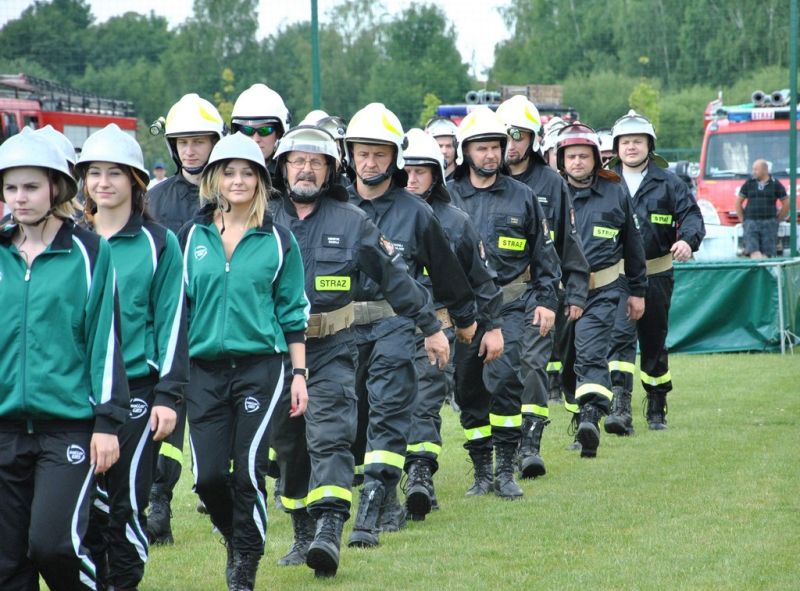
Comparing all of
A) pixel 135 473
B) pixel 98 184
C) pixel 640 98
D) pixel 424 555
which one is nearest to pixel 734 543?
pixel 424 555

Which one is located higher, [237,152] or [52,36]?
[52,36]

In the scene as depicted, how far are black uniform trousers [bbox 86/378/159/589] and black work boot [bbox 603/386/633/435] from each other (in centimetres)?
628

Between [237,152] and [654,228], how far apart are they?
6437 mm

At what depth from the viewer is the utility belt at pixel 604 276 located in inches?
431

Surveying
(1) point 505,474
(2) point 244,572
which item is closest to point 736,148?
(1) point 505,474

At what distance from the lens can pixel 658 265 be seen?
12164 mm

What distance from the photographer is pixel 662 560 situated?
702 centimetres

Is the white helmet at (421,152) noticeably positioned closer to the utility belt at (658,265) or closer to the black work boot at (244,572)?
the black work boot at (244,572)

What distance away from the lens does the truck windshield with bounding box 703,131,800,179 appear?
79.6 ft

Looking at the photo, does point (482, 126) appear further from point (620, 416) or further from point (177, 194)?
point (620, 416)

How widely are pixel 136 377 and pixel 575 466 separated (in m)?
5.04

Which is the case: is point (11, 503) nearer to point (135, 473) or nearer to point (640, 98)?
point (135, 473)

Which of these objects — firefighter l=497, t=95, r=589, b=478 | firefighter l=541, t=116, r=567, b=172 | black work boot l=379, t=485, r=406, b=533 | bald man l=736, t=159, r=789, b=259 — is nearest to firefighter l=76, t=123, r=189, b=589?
black work boot l=379, t=485, r=406, b=533

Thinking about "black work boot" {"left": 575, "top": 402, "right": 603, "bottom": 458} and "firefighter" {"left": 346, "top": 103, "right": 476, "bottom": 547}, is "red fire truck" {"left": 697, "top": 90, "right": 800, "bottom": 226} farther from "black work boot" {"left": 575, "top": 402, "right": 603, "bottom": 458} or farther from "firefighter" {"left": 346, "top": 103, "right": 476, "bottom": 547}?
"firefighter" {"left": 346, "top": 103, "right": 476, "bottom": 547}
